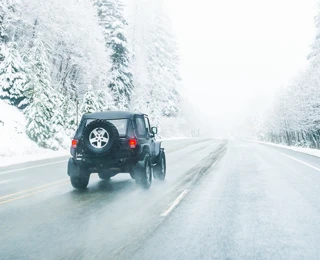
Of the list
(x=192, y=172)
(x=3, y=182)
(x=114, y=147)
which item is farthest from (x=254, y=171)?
(x=3, y=182)

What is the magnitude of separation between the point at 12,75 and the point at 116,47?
754 inches

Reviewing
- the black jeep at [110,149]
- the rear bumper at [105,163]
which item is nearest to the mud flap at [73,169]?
the black jeep at [110,149]

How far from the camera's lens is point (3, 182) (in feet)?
35.6

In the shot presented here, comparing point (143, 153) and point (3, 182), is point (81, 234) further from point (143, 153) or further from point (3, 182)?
point (3, 182)

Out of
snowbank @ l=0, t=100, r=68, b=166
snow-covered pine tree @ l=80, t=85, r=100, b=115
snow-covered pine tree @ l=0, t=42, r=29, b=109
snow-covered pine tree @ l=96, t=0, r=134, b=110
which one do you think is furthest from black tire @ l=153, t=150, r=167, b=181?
snow-covered pine tree @ l=96, t=0, r=134, b=110

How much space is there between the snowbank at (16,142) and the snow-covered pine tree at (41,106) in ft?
2.31

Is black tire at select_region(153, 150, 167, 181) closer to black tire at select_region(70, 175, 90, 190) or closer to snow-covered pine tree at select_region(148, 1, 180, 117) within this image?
black tire at select_region(70, 175, 90, 190)

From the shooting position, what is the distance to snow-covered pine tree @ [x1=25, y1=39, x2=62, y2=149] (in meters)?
22.5

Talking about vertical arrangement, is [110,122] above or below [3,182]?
above

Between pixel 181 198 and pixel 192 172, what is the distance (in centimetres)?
488

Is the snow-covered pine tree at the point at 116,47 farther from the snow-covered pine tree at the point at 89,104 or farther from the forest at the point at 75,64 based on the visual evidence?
the snow-covered pine tree at the point at 89,104

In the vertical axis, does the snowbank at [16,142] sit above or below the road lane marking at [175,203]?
above

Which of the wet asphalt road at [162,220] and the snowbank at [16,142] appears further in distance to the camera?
the snowbank at [16,142]

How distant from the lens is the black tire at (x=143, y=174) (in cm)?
920
